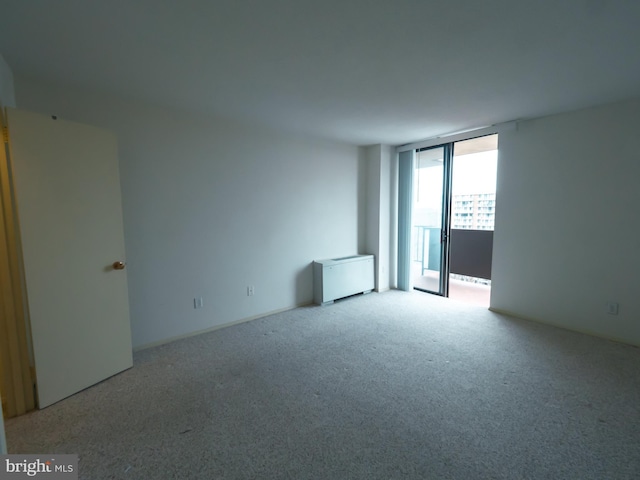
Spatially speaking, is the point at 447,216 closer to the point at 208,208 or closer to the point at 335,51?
the point at 335,51

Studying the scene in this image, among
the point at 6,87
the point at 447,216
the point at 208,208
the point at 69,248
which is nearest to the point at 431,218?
the point at 447,216

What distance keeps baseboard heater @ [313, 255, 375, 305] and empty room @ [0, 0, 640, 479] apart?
87mm

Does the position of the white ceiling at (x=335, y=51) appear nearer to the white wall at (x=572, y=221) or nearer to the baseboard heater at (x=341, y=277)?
the white wall at (x=572, y=221)

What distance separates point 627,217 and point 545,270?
0.92 m

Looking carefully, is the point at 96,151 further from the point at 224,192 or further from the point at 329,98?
the point at 329,98

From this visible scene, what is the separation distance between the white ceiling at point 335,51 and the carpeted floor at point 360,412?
2.46m

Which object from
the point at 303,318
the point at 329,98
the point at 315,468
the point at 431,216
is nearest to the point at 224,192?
the point at 329,98

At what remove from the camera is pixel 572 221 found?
10.8ft

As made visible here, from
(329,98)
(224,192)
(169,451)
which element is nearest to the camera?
(169,451)

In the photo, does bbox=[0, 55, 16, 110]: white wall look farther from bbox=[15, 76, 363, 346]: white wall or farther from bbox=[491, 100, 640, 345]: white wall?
bbox=[491, 100, 640, 345]: white wall

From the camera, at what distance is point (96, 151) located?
2.31 metres

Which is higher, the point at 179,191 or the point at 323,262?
the point at 179,191

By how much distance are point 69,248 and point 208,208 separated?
1.37m

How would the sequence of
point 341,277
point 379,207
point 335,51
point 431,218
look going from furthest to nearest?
1. point 431,218
2. point 379,207
3. point 341,277
4. point 335,51
